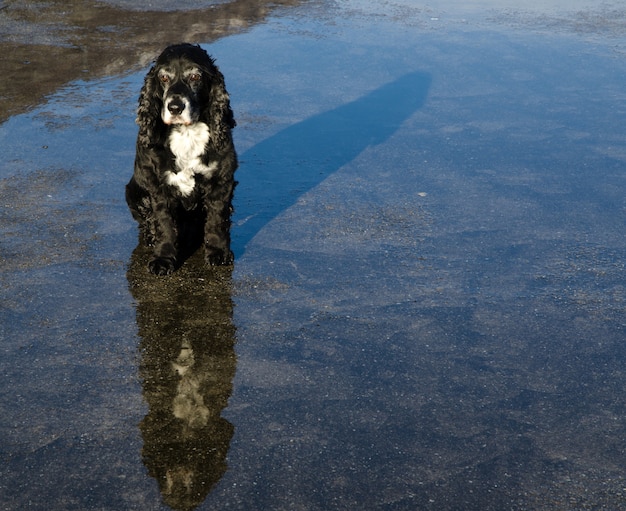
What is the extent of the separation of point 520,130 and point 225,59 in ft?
12.6

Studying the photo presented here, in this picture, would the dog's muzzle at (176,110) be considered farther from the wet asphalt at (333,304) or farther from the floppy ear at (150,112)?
the wet asphalt at (333,304)

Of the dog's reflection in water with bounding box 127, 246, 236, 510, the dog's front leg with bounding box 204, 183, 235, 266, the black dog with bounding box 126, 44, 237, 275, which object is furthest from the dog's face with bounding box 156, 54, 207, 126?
the dog's reflection in water with bounding box 127, 246, 236, 510

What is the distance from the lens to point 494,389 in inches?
177

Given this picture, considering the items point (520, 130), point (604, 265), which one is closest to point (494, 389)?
point (604, 265)

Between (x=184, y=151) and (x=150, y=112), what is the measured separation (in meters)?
0.33

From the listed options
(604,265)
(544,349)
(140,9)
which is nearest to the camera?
(544,349)

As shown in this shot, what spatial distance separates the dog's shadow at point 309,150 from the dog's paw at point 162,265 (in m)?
0.49

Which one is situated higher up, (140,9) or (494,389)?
(140,9)

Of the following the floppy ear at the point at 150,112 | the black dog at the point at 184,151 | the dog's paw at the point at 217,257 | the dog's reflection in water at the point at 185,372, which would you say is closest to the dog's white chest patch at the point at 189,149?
the black dog at the point at 184,151

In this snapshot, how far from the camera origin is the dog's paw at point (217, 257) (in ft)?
18.9

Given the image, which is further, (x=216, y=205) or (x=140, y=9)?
(x=140, y=9)

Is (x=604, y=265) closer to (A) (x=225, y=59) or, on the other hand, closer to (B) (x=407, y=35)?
(A) (x=225, y=59)

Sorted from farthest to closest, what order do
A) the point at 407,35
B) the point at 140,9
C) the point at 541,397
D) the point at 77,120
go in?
the point at 140,9 → the point at 407,35 → the point at 77,120 → the point at 541,397

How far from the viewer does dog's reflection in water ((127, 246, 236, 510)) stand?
12.4 feet
